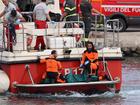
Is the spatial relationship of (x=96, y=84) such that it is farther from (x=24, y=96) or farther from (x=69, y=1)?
(x=69, y=1)

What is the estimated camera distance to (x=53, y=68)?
53.3 ft

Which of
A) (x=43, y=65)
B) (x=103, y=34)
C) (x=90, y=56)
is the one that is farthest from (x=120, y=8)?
(x=43, y=65)

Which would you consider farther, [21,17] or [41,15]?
[41,15]

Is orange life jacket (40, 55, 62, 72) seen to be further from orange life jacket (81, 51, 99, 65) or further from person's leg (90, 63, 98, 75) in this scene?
person's leg (90, 63, 98, 75)

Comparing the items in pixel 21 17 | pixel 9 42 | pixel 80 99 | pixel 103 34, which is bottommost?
pixel 80 99

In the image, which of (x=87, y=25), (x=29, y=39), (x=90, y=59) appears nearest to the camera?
(x=90, y=59)

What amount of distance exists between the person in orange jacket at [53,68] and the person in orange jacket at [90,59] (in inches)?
22.1

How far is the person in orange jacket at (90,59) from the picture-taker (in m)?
16.4

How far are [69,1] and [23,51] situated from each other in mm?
3638

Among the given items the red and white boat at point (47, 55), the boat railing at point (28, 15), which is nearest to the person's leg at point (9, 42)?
the red and white boat at point (47, 55)

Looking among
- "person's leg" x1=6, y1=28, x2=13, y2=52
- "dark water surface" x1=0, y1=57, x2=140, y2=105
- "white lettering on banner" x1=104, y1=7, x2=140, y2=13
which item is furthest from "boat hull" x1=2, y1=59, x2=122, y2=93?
"white lettering on banner" x1=104, y1=7, x2=140, y2=13

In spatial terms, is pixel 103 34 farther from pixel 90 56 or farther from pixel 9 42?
pixel 9 42

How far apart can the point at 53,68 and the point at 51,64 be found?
0.11 m

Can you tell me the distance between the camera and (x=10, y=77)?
1633 centimetres
